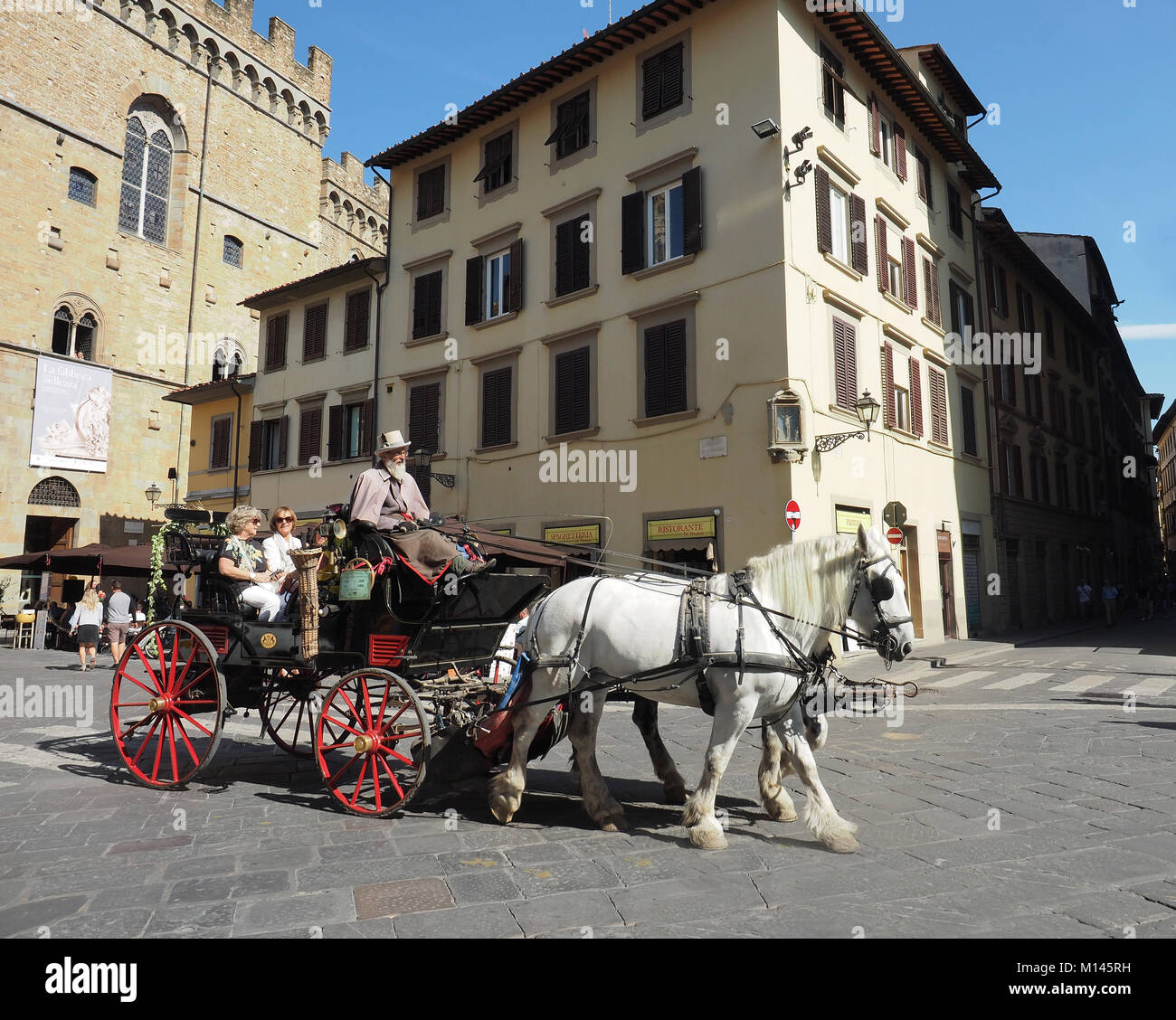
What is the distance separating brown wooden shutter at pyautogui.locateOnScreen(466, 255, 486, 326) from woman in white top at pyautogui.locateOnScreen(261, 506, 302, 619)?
12621 millimetres

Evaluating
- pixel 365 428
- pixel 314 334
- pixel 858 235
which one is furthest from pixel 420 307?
pixel 858 235

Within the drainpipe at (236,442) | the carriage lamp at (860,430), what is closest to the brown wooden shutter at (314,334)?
the drainpipe at (236,442)

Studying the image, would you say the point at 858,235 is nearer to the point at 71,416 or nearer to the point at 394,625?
the point at 394,625

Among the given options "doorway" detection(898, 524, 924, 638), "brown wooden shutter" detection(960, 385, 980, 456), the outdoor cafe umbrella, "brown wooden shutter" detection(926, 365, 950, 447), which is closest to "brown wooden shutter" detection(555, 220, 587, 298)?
"brown wooden shutter" detection(926, 365, 950, 447)

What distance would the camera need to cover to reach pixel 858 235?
15.9 metres

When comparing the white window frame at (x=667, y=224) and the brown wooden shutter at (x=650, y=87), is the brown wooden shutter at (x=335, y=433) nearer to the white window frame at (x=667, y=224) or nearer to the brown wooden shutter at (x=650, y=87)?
the white window frame at (x=667, y=224)

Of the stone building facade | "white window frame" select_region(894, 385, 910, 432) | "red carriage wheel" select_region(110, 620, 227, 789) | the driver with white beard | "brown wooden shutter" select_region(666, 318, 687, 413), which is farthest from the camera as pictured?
the stone building facade

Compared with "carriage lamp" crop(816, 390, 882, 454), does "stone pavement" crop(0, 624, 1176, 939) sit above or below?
below

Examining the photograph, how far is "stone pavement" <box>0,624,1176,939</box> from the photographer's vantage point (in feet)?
10.8

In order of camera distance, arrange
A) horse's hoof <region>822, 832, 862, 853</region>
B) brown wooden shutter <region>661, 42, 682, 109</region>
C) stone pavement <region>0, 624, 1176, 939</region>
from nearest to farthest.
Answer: stone pavement <region>0, 624, 1176, 939</region>
horse's hoof <region>822, 832, 862, 853</region>
brown wooden shutter <region>661, 42, 682, 109</region>

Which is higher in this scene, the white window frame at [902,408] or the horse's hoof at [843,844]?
the white window frame at [902,408]

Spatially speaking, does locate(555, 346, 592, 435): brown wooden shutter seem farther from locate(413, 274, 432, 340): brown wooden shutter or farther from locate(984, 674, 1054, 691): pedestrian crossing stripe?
locate(984, 674, 1054, 691): pedestrian crossing stripe

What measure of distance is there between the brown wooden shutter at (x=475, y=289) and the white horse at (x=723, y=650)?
1442 cm

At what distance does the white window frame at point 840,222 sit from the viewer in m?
15.2
